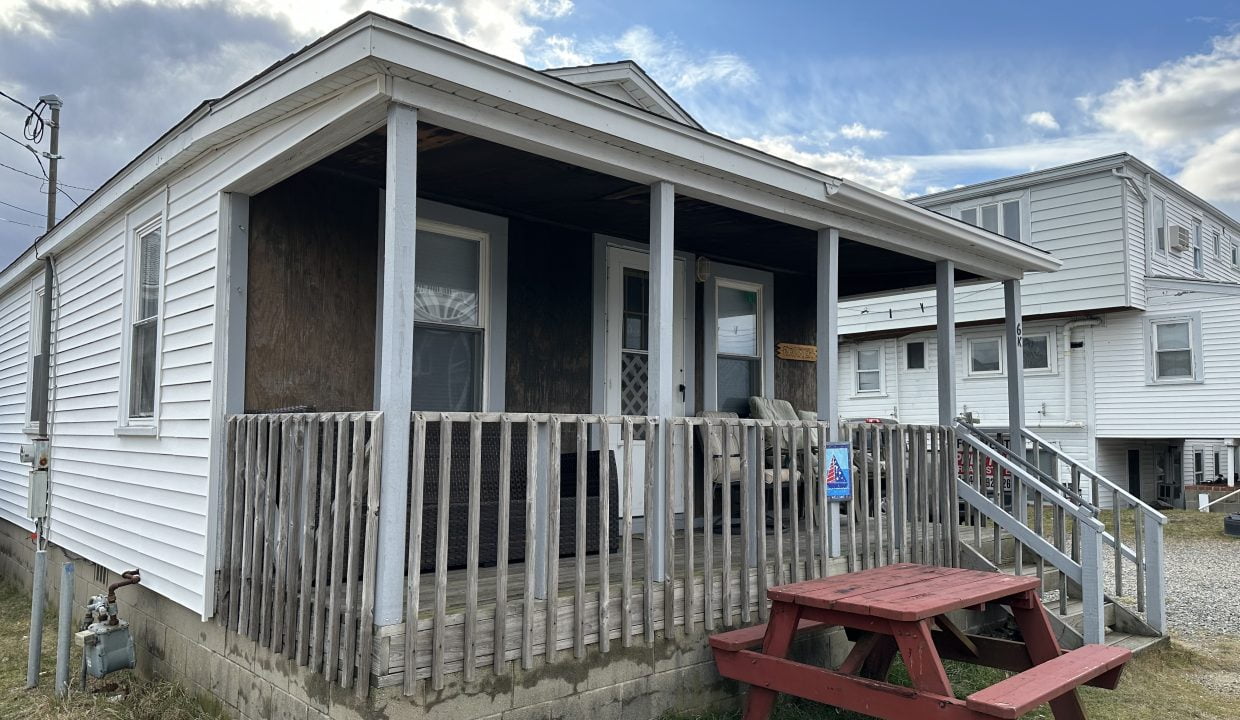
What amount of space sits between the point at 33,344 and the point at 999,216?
1492cm

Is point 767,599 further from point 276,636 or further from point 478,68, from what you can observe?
point 478,68

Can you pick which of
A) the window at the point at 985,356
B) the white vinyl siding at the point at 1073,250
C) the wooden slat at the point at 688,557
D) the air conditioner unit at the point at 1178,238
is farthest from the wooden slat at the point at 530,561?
the air conditioner unit at the point at 1178,238

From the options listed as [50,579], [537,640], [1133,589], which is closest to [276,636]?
[537,640]

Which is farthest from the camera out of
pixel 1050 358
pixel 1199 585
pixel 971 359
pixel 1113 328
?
pixel 971 359

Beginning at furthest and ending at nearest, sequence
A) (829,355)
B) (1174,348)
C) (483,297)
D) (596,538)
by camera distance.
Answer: (1174,348)
(483,297)
(596,538)
(829,355)

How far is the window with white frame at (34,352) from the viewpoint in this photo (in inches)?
328

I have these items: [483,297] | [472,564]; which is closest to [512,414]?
[472,564]

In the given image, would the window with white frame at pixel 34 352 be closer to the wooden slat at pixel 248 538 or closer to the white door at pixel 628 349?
the wooden slat at pixel 248 538

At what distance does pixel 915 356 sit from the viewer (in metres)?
17.7

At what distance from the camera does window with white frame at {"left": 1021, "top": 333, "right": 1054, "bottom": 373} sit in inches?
619

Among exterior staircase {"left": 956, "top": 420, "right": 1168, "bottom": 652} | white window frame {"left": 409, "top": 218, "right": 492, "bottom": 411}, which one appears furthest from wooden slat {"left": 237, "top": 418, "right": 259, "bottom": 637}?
exterior staircase {"left": 956, "top": 420, "right": 1168, "bottom": 652}

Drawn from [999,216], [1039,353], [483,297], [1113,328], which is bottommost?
[483,297]

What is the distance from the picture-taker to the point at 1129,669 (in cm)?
529

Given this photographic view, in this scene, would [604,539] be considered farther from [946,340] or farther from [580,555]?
[946,340]
